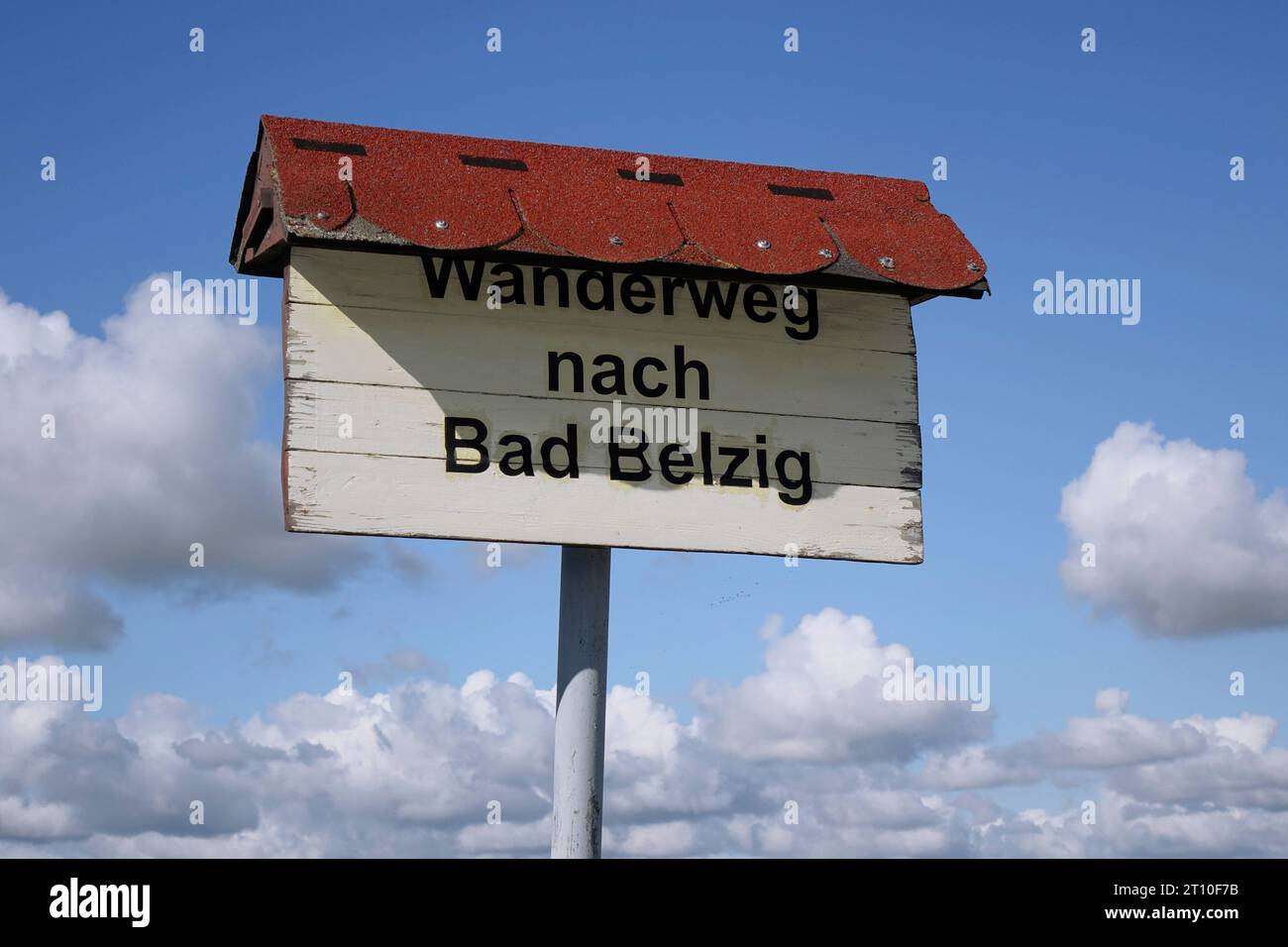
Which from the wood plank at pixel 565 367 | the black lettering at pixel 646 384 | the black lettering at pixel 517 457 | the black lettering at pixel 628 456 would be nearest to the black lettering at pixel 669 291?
the wood plank at pixel 565 367

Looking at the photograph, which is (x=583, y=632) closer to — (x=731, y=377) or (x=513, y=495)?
(x=513, y=495)

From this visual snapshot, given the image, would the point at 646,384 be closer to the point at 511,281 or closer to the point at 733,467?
the point at 733,467

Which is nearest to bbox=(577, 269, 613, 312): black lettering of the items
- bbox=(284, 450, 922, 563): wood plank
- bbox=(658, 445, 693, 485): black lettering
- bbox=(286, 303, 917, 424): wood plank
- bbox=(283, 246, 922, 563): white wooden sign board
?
bbox=(283, 246, 922, 563): white wooden sign board

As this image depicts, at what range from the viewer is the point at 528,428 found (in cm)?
679

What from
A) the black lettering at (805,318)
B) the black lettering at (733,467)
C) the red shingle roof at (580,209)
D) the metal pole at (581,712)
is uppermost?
the red shingle roof at (580,209)

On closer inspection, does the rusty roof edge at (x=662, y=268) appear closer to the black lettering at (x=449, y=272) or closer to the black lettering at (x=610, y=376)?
the black lettering at (x=449, y=272)

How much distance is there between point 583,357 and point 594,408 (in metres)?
0.24

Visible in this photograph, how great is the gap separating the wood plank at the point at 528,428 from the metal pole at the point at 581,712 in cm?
61

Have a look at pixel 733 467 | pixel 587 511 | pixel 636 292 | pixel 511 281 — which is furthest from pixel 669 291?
pixel 587 511

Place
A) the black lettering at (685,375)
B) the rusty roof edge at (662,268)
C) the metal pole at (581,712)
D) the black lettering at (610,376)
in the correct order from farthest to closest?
the black lettering at (685,375)
the black lettering at (610,376)
the metal pole at (581,712)
the rusty roof edge at (662,268)

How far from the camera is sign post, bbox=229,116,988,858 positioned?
6.58m

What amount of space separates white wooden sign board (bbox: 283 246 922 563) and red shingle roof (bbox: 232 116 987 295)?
249 mm

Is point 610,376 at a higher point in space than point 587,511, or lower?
higher

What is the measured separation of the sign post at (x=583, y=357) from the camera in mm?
6578
